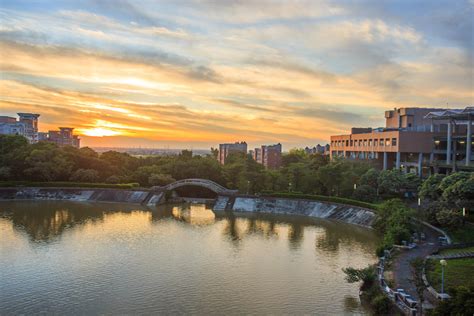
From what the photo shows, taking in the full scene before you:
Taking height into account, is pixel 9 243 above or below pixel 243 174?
below

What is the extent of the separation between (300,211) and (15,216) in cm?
3024

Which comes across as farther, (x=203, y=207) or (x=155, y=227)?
(x=203, y=207)

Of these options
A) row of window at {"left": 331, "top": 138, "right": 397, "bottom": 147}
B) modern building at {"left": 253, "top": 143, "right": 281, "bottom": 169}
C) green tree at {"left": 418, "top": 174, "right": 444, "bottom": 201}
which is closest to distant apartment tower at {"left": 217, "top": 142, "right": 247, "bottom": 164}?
modern building at {"left": 253, "top": 143, "right": 281, "bottom": 169}

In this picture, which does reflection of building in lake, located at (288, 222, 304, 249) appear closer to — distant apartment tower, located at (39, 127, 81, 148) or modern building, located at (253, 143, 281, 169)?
modern building, located at (253, 143, 281, 169)

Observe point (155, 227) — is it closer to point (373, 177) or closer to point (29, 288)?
point (29, 288)

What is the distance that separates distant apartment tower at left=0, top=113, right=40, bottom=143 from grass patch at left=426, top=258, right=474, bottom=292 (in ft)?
354

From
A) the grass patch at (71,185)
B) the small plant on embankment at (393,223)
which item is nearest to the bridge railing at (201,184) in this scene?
the grass patch at (71,185)

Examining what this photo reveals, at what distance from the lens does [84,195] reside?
57.5 metres

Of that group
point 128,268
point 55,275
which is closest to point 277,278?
point 128,268

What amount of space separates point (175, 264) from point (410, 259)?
1428 cm

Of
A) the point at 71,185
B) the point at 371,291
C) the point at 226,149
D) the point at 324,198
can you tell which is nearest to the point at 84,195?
the point at 71,185

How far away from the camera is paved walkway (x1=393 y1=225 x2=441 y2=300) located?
21.1 metres

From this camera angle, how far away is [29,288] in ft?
71.5

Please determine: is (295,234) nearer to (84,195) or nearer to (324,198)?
(324,198)
